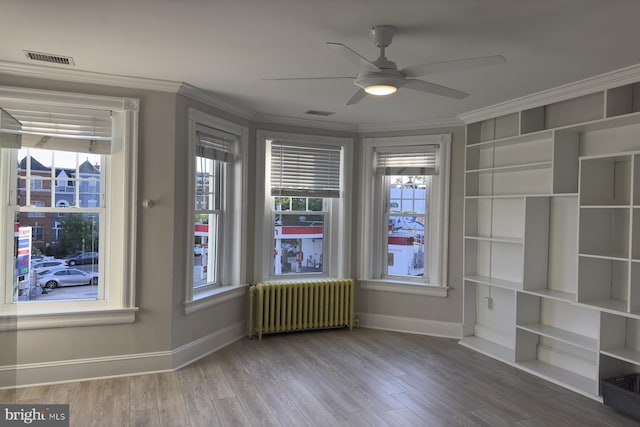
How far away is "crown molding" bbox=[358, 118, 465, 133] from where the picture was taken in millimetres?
5000

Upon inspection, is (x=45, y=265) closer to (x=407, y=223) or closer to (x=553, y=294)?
(x=407, y=223)

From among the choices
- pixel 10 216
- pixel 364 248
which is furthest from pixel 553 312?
pixel 10 216

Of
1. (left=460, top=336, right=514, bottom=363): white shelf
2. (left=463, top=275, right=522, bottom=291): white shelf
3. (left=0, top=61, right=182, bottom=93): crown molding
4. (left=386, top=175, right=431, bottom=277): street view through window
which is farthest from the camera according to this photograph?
(left=386, top=175, right=431, bottom=277): street view through window

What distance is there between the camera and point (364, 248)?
A: 5430 millimetres

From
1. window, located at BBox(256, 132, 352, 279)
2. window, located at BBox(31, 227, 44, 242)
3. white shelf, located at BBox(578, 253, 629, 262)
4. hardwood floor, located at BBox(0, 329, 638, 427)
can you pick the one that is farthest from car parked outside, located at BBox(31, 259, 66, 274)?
white shelf, located at BBox(578, 253, 629, 262)

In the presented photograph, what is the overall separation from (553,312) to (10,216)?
4.86m

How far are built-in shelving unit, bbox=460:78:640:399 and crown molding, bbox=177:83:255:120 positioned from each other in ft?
8.20

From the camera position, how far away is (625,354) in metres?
3.32

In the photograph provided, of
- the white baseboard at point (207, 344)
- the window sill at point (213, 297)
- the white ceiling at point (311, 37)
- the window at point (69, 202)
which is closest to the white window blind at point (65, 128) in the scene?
the window at point (69, 202)

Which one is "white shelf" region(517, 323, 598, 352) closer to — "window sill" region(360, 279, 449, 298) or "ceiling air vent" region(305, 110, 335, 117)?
"window sill" region(360, 279, 449, 298)

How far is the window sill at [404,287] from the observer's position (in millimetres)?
5098

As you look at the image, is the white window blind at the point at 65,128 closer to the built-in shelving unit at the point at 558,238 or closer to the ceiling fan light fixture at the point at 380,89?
the ceiling fan light fixture at the point at 380,89

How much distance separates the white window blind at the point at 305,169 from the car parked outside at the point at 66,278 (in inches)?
83.9

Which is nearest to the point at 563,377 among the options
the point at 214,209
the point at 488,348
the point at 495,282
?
the point at 488,348
